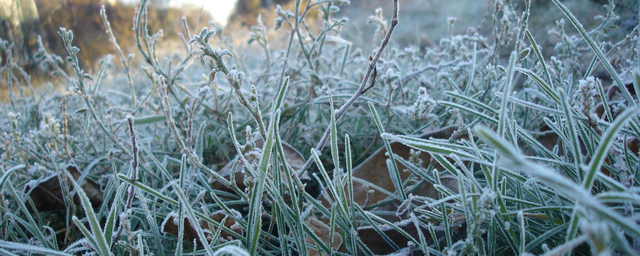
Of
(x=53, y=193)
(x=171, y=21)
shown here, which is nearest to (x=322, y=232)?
(x=53, y=193)

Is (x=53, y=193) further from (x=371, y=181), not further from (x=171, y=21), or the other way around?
(x=171, y=21)

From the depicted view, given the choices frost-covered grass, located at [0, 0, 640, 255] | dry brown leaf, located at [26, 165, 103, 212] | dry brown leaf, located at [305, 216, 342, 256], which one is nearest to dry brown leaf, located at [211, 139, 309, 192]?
frost-covered grass, located at [0, 0, 640, 255]

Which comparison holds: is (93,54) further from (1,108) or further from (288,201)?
(288,201)

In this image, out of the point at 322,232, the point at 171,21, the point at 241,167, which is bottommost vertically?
the point at 322,232

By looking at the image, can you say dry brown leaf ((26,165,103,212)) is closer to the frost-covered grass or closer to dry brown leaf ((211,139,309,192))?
the frost-covered grass

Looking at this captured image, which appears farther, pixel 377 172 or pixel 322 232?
pixel 377 172

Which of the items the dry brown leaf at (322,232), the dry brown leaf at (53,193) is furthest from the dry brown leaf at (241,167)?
the dry brown leaf at (53,193)

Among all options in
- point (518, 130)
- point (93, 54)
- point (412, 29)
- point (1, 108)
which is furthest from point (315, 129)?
point (412, 29)
